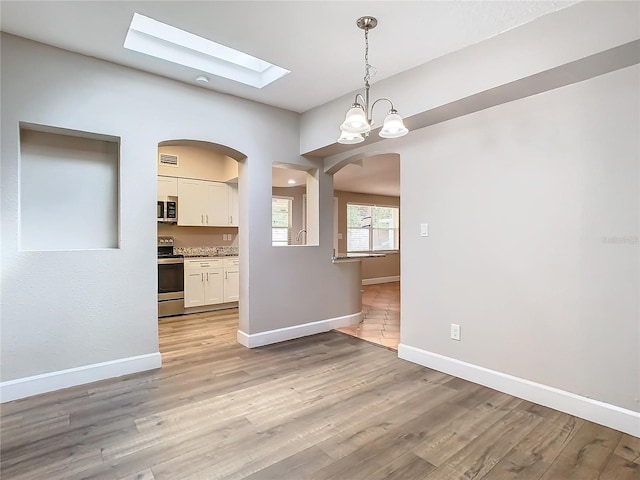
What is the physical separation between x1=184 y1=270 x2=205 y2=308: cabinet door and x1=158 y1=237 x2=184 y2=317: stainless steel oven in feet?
0.19

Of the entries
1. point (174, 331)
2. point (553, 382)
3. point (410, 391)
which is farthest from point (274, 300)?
point (553, 382)

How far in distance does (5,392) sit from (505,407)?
366 cm

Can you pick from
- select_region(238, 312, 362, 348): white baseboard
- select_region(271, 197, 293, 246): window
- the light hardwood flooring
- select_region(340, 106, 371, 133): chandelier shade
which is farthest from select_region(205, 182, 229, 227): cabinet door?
select_region(340, 106, 371, 133): chandelier shade

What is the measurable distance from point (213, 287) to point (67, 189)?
2.95m

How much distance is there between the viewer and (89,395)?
2666 mm

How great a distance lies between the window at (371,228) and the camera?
358 inches

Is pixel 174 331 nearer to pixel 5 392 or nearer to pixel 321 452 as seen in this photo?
pixel 5 392

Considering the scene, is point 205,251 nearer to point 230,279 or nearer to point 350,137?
point 230,279

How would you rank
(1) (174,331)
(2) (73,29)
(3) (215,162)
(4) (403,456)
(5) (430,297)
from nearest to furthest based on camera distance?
(4) (403,456) → (2) (73,29) → (5) (430,297) → (1) (174,331) → (3) (215,162)

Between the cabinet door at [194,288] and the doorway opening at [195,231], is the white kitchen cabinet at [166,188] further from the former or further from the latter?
the cabinet door at [194,288]

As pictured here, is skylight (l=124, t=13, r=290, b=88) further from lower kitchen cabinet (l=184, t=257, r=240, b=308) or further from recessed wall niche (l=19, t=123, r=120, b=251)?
lower kitchen cabinet (l=184, t=257, r=240, b=308)

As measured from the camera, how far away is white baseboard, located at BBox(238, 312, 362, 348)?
152 inches

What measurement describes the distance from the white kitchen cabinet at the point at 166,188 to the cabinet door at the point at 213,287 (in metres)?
1.36

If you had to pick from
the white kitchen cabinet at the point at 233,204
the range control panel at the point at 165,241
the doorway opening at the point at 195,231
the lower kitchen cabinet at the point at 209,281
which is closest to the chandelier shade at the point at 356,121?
the doorway opening at the point at 195,231
